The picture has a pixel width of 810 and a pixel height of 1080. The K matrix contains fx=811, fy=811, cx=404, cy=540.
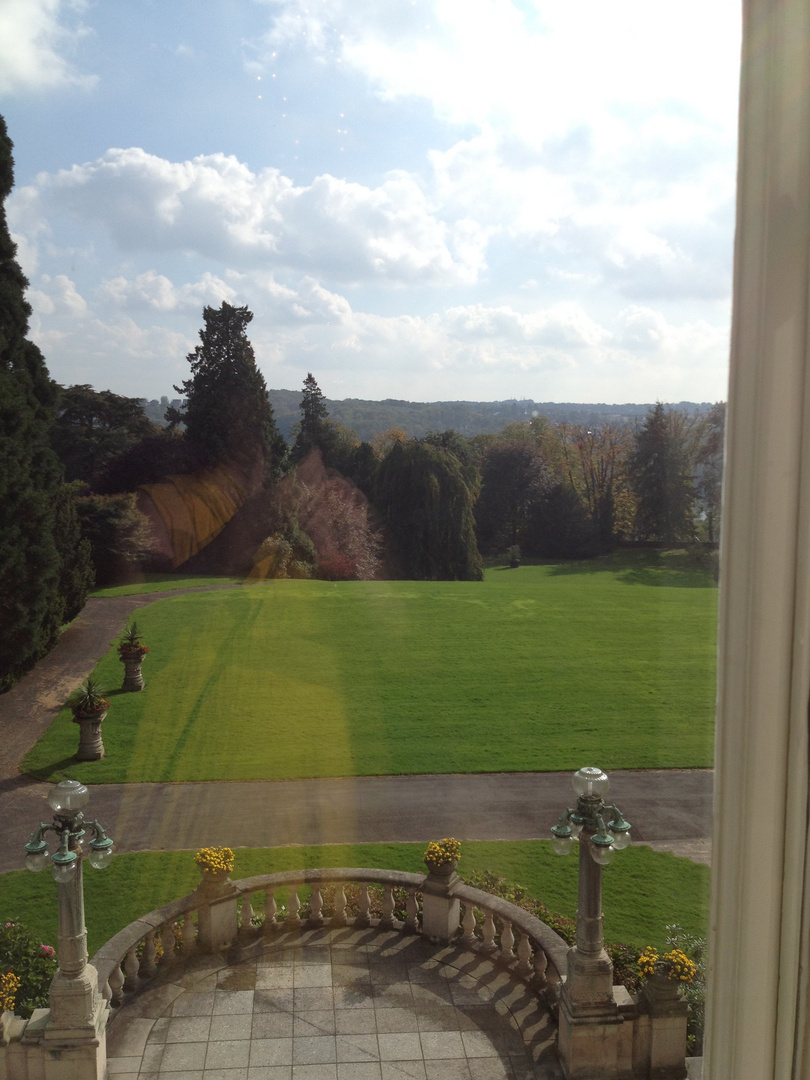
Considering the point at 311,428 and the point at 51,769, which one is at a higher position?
the point at 311,428

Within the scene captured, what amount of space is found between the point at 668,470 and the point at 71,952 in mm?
2471

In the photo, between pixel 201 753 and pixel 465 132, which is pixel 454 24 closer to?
pixel 465 132

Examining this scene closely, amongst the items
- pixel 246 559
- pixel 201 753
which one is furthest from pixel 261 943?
pixel 246 559

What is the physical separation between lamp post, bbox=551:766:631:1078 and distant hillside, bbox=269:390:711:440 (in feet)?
4.40

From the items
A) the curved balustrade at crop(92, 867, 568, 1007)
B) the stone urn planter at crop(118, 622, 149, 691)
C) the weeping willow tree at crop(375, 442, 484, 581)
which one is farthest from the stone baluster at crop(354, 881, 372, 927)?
the weeping willow tree at crop(375, 442, 484, 581)

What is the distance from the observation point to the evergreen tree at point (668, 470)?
5.64ft

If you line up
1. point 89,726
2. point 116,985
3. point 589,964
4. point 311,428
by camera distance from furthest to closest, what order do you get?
1. point 311,428
2. point 89,726
3. point 116,985
4. point 589,964

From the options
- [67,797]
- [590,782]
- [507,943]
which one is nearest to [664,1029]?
[507,943]

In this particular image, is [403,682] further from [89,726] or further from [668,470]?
[668,470]

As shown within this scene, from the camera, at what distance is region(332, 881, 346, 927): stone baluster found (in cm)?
369

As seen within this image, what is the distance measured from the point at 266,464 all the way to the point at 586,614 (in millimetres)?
4889

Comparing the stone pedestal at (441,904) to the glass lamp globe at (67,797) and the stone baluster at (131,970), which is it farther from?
the glass lamp globe at (67,797)

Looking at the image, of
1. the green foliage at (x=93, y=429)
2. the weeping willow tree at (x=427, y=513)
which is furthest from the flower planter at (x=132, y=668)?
Answer: the weeping willow tree at (x=427, y=513)

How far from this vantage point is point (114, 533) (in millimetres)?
10477
